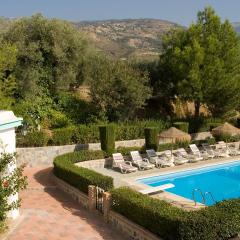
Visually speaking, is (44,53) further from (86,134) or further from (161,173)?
(161,173)

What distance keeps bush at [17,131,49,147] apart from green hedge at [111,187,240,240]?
38.3ft

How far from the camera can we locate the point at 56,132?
24.3 m

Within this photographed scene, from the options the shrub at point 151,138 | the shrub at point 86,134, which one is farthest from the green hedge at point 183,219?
the shrub at point 86,134

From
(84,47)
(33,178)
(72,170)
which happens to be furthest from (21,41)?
(72,170)

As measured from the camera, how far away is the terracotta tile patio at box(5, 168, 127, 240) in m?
12.1

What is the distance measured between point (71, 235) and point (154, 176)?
878cm

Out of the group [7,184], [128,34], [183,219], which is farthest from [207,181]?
[128,34]

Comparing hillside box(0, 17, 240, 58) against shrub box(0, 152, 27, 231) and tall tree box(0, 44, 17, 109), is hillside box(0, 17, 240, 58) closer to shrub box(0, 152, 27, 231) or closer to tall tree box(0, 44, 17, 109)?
tall tree box(0, 44, 17, 109)

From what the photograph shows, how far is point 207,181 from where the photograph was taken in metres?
21.0

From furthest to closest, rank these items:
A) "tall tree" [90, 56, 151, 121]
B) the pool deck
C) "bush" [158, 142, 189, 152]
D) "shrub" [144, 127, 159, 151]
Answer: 1. "tall tree" [90, 56, 151, 121]
2. "bush" [158, 142, 189, 152]
3. "shrub" [144, 127, 159, 151]
4. the pool deck

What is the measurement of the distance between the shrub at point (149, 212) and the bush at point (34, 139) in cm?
1079

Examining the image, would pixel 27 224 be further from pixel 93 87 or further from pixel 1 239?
pixel 93 87

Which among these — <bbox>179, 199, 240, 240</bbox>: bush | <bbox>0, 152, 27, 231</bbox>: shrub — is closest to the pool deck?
<bbox>179, 199, 240, 240</bbox>: bush

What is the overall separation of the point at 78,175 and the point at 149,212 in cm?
535
